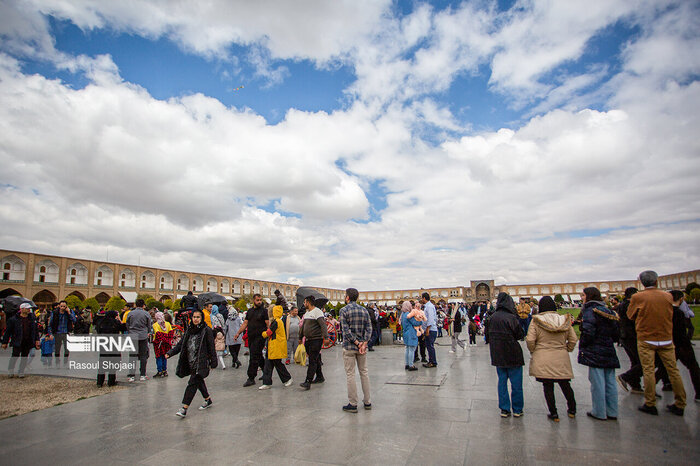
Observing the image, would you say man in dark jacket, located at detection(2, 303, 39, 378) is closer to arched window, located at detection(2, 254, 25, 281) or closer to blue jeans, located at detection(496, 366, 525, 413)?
blue jeans, located at detection(496, 366, 525, 413)

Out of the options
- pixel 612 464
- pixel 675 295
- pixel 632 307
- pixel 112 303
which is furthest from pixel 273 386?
pixel 112 303

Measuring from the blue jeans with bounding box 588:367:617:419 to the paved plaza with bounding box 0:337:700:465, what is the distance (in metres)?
0.15

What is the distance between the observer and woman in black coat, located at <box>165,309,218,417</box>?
A: 17.5 feet

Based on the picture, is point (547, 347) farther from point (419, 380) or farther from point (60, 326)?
point (60, 326)

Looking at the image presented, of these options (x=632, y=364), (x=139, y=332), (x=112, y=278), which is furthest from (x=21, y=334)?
(x=112, y=278)

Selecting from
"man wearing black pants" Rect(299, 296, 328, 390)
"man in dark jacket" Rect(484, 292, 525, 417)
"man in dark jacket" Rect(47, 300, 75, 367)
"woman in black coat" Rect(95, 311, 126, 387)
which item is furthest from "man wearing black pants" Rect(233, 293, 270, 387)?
"man in dark jacket" Rect(47, 300, 75, 367)

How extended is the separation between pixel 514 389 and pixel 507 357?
1.44ft

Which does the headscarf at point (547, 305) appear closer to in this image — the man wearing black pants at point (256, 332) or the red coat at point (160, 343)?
the man wearing black pants at point (256, 332)

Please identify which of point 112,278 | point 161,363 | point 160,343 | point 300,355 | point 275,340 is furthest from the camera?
point 112,278

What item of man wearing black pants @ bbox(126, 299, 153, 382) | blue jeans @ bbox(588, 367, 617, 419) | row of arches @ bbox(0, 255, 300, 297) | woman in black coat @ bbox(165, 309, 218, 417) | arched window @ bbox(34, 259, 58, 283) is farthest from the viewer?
arched window @ bbox(34, 259, 58, 283)

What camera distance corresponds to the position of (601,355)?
4.75 m

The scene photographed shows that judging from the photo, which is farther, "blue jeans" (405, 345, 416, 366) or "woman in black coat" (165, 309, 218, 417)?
"blue jeans" (405, 345, 416, 366)

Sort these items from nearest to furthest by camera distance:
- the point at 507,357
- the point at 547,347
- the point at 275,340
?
1. the point at 547,347
2. the point at 507,357
3. the point at 275,340

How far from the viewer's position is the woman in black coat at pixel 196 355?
535 cm
